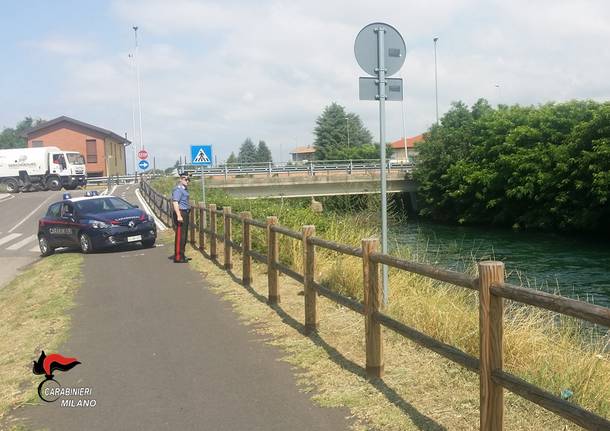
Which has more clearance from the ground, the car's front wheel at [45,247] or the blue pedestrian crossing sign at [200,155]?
the blue pedestrian crossing sign at [200,155]

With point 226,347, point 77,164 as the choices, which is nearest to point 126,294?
point 226,347

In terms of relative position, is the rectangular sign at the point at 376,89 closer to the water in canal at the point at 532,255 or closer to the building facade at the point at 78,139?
the water in canal at the point at 532,255

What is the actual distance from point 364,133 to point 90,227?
106m

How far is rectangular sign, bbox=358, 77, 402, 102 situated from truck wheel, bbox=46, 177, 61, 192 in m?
46.9

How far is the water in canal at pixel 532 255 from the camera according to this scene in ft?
51.0

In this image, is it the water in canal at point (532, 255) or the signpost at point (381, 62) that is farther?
the water in canal at point (532, 255)

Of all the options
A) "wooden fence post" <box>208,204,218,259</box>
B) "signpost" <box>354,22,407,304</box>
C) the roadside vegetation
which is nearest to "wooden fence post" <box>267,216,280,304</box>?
"signpost" <box>354,22,407,304</box>

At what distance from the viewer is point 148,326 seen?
791 cm

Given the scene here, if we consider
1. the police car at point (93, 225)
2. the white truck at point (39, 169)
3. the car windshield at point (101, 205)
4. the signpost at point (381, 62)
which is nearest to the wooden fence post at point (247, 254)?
the signpost at point (381, 62)

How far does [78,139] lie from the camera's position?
69188 mm

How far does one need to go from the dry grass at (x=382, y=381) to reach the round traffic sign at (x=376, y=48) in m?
2.82

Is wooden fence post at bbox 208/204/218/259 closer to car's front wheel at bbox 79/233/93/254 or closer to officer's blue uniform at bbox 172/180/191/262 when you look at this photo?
officer's blue uniform at bbox 172/180/191/262

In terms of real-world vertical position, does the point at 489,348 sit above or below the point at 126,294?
above

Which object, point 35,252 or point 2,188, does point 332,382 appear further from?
point 2,188
